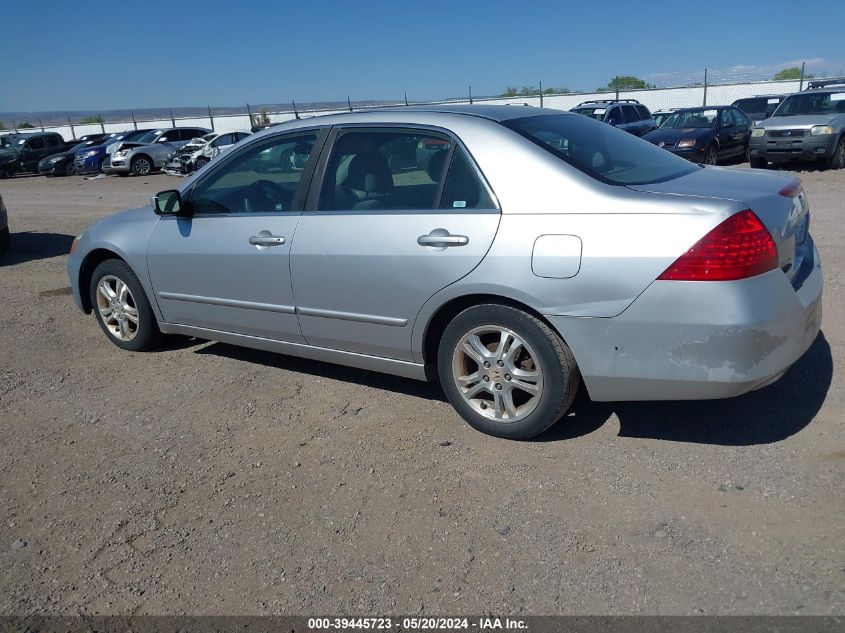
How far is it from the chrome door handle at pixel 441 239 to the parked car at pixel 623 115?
17528 millimetres

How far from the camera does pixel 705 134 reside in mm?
15578

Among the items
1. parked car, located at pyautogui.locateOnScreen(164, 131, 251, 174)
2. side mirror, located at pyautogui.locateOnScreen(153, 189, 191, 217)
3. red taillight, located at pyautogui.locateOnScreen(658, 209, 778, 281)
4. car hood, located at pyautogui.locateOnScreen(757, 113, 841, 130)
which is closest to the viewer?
red taillight, located at pyautogui.locateOnScreen(658, 209, 778, 281)

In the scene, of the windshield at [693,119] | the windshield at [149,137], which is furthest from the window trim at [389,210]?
the windshield at [149,137]

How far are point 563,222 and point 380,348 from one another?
1.29m

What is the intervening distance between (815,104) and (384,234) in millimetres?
14574

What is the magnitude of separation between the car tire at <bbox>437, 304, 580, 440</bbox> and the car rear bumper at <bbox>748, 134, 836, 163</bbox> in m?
13.0

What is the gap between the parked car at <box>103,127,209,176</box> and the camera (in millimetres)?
25359

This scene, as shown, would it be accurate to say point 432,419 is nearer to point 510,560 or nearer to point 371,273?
point 371,273

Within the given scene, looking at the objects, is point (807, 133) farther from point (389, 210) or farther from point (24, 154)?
point (24, 154)

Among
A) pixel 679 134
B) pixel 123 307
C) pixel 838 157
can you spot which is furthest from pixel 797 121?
pixel 123 307

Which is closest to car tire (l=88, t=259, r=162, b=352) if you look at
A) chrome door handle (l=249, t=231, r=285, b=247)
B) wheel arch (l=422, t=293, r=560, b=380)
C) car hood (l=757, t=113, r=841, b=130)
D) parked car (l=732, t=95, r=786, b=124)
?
chrome door handle (l=249, t=231, r=285, b=247)

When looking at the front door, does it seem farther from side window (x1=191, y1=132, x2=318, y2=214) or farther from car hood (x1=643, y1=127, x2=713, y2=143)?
car hood (x1=643, y1=127, x2=713, y2=143)

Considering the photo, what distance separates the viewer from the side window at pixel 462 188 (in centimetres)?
366

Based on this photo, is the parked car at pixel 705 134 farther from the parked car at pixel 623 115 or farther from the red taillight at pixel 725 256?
the red taillight at pixel 725 256
